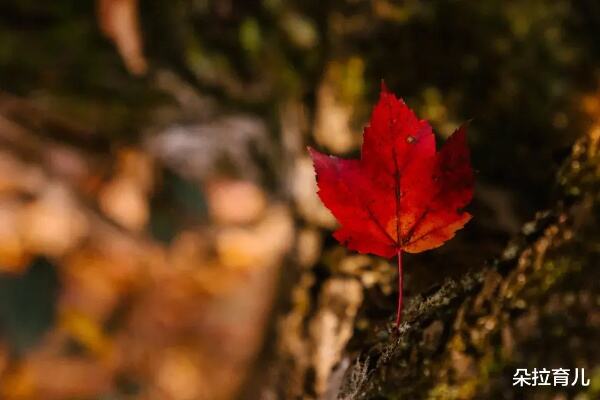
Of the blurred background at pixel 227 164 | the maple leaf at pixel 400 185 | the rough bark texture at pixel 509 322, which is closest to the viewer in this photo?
the rough bark texture at pixel 509 322

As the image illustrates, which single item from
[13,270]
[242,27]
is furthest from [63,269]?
[242,27]

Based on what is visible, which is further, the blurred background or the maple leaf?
the blurred background

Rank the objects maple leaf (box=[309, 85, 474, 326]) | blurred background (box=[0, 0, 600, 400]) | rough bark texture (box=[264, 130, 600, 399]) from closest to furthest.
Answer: rough bark texture (box=[264, 130, 600, 399]), maple leaf (box=[309, 85, 474, 326]), blurred background (box=[0, 0, 600, 400])

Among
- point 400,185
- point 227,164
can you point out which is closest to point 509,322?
point 400,185

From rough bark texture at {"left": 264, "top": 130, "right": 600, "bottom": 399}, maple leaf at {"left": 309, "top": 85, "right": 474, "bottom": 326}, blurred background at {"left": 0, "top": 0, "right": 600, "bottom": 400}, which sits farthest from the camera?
blurred background at {"left": 0, "top": 0, "right": 600, "bottom": 400}

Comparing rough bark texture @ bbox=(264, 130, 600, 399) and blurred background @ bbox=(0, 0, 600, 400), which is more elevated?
blurred background @ bbox=(0, 0, 600, 400)
